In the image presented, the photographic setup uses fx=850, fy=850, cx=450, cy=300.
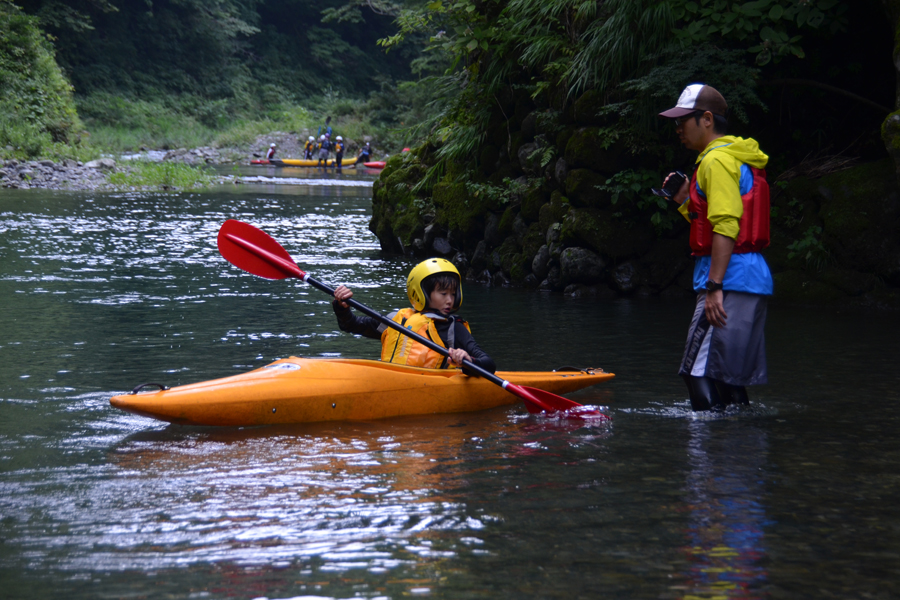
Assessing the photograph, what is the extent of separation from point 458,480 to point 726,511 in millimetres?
1004

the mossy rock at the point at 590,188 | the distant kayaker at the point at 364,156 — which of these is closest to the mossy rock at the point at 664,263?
the mossy rock at the point at 590,188

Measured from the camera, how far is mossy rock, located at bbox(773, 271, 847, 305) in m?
7.50

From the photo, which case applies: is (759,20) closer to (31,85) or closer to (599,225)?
(599,225)

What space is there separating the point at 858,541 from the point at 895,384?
2532 mm

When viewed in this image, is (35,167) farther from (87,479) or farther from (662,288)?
(87,479)

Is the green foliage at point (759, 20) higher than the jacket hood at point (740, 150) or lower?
higher

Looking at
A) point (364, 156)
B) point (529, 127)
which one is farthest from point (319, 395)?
point (364, 156)

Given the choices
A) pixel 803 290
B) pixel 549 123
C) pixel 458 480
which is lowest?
pixel 458 480

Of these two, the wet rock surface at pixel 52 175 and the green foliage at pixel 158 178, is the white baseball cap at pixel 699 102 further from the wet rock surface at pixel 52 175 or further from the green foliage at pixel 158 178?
the green foliage at pixel 158 178

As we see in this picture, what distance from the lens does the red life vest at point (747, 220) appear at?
3715 mm

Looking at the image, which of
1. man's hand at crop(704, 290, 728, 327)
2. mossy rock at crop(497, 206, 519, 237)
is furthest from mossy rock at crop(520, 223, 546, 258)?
man's hand at crop(704, 290, 728, 327)

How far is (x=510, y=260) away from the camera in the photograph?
8992mm

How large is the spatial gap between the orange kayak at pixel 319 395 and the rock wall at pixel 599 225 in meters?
3.76

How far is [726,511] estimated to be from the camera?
118 inches
